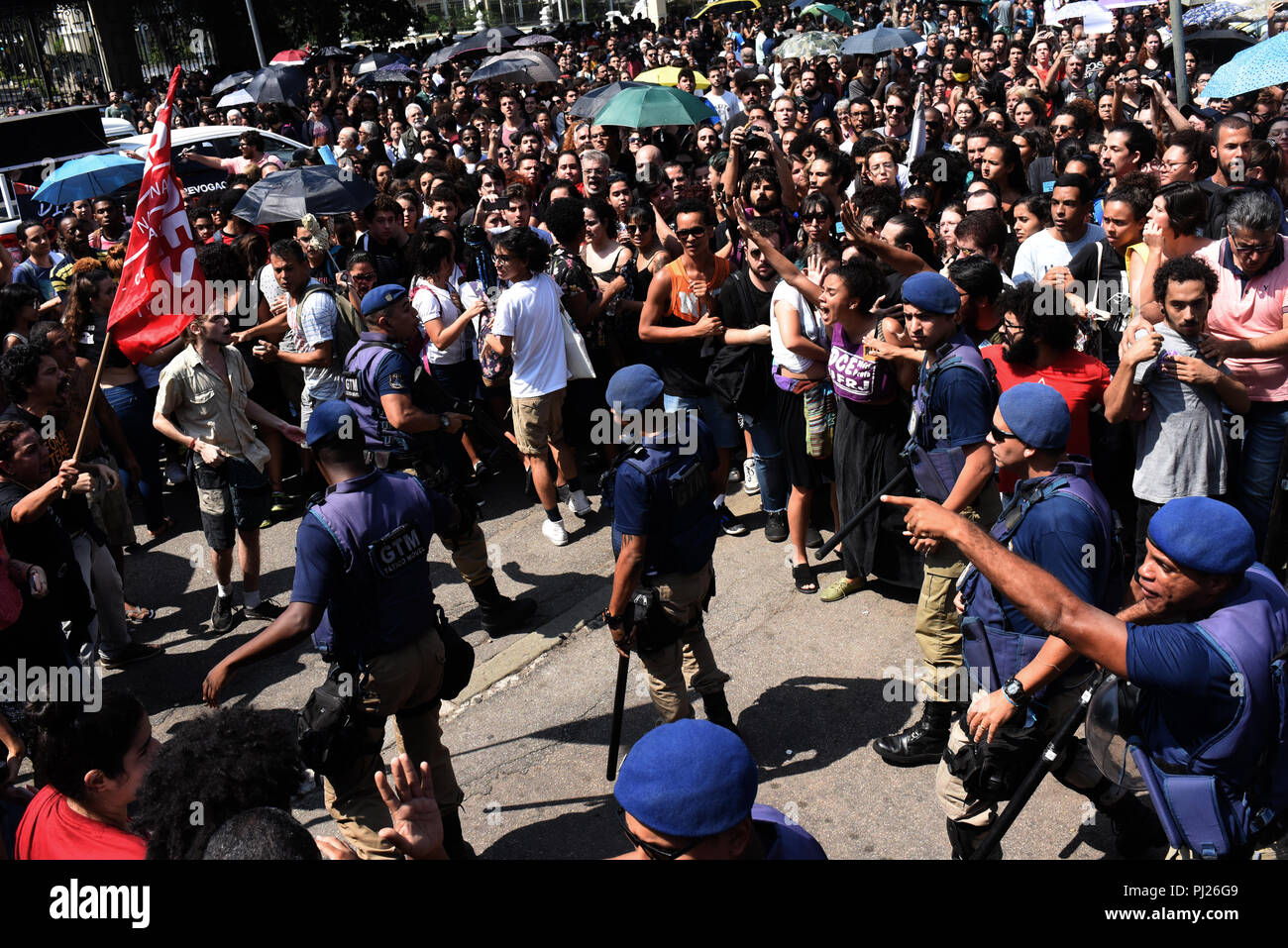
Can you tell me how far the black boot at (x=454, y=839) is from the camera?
14.2 feet

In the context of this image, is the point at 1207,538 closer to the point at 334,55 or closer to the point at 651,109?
the point at 651,109

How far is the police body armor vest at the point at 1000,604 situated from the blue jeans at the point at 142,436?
6.11 m

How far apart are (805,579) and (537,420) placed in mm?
2085

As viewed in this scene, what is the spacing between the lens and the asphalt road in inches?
182

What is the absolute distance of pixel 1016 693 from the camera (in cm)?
366

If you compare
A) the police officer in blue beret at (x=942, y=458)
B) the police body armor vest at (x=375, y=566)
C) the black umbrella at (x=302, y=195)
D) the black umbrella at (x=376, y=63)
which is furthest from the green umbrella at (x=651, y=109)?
the black umbrella at (x=376, y=63)

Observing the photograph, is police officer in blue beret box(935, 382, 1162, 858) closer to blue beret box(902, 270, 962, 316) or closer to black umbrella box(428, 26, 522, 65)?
blue beret box(902, 270, 962, 316)

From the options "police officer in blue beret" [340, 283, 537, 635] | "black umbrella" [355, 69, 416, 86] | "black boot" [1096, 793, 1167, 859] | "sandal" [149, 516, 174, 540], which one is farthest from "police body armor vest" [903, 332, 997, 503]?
"black umbrella" [355, 69, 416, 86]

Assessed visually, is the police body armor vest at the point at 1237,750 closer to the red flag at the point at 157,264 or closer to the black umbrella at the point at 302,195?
the red flag at the point at 157,264

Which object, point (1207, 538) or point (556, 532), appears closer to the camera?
point (1207, 538)

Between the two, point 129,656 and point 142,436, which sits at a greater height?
point 142,436

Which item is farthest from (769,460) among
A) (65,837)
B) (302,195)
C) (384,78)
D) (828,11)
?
(828,11)
